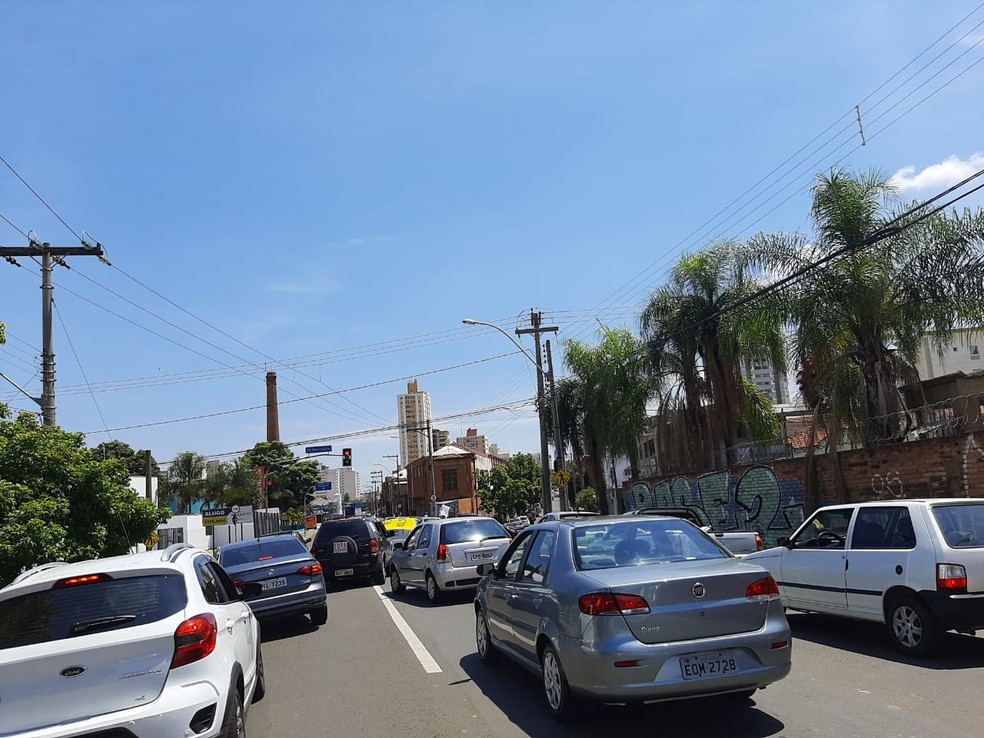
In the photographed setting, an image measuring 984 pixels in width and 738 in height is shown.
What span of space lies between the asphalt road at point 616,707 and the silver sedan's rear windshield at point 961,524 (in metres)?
1.10

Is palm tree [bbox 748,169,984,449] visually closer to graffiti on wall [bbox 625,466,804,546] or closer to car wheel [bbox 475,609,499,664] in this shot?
graffiti on wall [bbox 625,466,804,546]

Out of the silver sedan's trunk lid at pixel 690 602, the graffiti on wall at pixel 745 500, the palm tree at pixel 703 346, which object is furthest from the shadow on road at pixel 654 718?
the palm tree at pixel 703 346

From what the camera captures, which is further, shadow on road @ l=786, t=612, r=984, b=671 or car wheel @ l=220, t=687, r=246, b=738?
shadow on road @ l=786, t=612, r=984, b=671

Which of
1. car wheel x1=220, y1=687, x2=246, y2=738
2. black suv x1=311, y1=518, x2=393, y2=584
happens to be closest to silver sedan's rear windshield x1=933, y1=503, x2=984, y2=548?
car wheel x1=220, y1=687, x2=246, y2=738

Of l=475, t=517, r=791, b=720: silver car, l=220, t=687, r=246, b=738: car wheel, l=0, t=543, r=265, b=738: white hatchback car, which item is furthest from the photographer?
l=475, t=517, r=791, b=720: silver car

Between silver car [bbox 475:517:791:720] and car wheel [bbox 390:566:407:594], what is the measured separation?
11.0 m

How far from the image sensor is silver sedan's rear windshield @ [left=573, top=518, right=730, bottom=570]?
6703mm

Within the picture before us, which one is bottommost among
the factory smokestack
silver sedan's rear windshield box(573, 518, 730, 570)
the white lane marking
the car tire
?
the white lane marking

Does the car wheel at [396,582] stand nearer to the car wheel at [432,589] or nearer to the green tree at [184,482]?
the car wheel at [432,589]

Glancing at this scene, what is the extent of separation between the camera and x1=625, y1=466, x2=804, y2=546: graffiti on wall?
21203 millimetres

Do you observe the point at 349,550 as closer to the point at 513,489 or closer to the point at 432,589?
the point at 432,589

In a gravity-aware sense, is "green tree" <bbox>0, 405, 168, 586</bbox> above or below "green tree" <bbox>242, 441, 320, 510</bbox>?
below

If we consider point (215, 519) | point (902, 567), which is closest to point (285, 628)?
point (902, 567)

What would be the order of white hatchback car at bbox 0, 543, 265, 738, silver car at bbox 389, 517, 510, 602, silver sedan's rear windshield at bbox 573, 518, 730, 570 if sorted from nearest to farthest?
white hatchback car at bbox 0, 543, 265, 738 < silver sedan's rear windshield at bbox 573, 518, 730, 570 < silver car at bbox 389, 517, 510, 602
